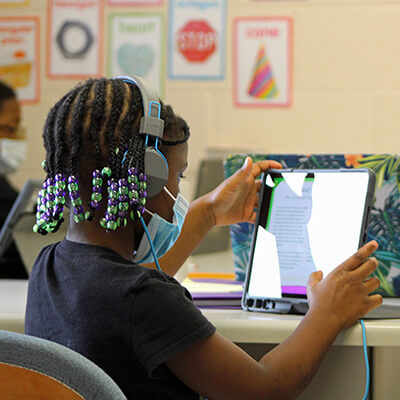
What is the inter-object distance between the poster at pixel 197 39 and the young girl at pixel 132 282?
1.91 m

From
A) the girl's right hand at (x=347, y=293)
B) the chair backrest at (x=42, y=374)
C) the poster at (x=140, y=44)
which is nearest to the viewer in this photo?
the chair backrest at (x=42, y=374)

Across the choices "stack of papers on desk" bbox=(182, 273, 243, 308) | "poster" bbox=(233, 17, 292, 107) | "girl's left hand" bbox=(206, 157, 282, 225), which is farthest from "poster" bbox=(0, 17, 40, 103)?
"girl's left hand" bbox=(206, 157, 282, 225)

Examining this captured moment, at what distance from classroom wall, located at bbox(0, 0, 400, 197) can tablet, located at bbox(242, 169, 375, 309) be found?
168 cm

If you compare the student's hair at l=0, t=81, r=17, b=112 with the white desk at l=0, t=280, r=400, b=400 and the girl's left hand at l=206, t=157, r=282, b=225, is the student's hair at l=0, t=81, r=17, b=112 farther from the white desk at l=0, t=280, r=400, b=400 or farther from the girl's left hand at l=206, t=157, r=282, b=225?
the white desk at l=0, t=280, r=400, b=400

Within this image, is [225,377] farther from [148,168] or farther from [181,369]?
[148,168]

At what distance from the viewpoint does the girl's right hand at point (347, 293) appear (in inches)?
32.5

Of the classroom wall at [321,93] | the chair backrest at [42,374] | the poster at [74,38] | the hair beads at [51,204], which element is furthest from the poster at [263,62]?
the chair backrest at [42,374]

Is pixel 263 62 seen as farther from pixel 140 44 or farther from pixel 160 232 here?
pixel 160 232

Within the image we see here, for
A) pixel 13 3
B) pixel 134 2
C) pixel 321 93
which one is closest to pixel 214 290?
pixel 321 93

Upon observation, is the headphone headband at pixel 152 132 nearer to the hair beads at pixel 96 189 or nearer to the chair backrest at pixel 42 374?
the hair beads at pixel 96 189

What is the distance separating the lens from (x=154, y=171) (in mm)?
790

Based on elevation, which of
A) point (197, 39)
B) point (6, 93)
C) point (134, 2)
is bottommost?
point (6, 93)

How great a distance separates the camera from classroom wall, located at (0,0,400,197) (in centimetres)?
265

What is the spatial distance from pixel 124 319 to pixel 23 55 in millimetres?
2416
